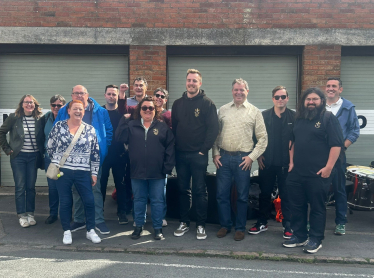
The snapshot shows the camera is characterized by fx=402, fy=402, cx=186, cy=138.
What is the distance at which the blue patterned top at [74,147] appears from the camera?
5.34 m

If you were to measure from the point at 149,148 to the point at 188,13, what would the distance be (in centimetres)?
423

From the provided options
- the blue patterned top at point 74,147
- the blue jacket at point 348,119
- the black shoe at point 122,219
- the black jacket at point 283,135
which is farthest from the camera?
the black shoe at point 122,219

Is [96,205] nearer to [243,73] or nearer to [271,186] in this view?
[271,186]

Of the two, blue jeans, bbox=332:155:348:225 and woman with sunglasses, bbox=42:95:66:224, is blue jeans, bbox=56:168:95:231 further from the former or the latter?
blue jeans, bbox=332:155:348:225

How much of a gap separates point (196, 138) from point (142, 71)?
3567mm

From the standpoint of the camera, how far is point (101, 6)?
8586 millimetres

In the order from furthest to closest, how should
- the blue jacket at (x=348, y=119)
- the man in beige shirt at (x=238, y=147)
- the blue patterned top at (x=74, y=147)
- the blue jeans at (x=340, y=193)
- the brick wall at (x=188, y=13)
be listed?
1. the brick wall at (x=188, y=13)
2. the blue jacket at (x=348, y=119)
3. the blue jeans at (x=340, y=193)
4. the man in beige shirt at (x=238, y=147)
5. the blue patterned top at (x=74, y=147)

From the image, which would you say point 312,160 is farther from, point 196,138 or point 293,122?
point 196,138

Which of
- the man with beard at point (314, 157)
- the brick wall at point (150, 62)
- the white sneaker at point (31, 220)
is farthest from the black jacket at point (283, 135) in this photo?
the white sneaker at point (31, 220)

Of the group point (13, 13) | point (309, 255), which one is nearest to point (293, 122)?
point (309, 255)

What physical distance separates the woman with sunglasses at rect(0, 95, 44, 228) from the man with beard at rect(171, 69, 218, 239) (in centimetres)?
222

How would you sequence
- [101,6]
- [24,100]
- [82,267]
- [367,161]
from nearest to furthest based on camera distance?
1. [82,267]
2. [24,100]
3. [101,6]
4. [367,161]

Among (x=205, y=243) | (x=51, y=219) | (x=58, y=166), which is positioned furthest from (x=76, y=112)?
(x=205, y=243)

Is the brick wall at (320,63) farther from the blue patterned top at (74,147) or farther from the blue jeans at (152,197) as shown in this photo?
the blue patterned top at (74,147)
